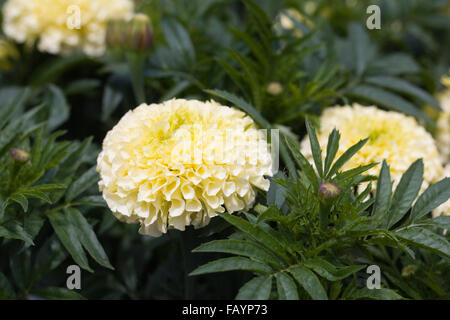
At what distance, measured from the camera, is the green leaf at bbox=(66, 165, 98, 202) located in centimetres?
69

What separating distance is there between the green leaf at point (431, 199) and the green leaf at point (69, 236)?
39cm

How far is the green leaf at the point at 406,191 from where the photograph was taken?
611 mm

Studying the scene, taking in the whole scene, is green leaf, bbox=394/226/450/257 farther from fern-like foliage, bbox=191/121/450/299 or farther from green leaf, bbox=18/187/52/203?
green leaf, bbox=18/187/52/203

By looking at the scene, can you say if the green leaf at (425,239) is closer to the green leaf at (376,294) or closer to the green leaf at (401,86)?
the green leaf at (376,294)

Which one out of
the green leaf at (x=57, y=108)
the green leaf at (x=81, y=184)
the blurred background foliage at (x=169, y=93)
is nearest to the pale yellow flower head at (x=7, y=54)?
the blurred background foliage at (x=169, y=93)

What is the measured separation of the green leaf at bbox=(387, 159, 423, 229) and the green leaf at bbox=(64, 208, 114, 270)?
0.34 meters

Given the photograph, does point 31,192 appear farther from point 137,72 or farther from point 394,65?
point 394,65

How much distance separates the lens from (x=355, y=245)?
1.95 ft

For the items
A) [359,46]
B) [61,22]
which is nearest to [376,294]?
[359,46]

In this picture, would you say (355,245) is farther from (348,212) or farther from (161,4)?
(161,4)

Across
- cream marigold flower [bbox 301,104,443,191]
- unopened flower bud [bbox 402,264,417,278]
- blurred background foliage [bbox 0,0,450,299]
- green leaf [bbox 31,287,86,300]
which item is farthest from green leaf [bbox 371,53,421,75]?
green leaf [bbox 31,287,86,300]

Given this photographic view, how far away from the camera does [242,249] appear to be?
541mm
